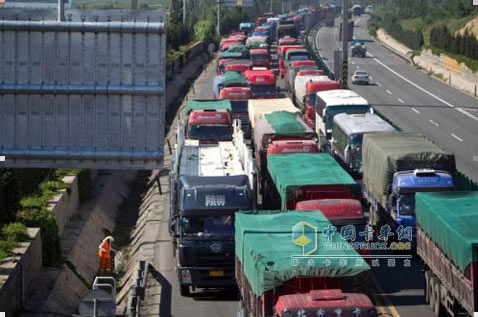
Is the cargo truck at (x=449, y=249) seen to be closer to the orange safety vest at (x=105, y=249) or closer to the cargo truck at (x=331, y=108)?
the orange safety vest at (x=105, y=249)

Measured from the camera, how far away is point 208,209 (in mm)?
25812

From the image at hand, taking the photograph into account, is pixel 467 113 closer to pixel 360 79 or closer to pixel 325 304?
pixel 360 79

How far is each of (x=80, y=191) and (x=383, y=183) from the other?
11.2 m

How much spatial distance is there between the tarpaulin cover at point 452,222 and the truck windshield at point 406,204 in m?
3.79

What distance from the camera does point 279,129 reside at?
131 ft

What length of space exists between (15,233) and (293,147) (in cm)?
1291

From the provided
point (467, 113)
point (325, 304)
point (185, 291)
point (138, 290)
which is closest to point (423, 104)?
point (467, 113)

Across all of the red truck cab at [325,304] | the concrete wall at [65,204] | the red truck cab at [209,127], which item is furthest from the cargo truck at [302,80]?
the red truck cab at [325,304]

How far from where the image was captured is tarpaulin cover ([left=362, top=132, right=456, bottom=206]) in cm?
3138

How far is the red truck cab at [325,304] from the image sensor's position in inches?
714

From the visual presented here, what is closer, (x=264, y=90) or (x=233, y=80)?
(x=233, y=80)

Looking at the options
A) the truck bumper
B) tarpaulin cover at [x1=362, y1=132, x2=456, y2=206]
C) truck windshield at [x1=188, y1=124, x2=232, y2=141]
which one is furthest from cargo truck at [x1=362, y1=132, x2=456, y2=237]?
truck windshield at [x1=188, y1=124, x2=232, y2=141]

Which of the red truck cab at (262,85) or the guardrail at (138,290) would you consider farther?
the red truck cab at (262,85)

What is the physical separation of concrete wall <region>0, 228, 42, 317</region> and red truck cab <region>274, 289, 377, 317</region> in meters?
6.83
